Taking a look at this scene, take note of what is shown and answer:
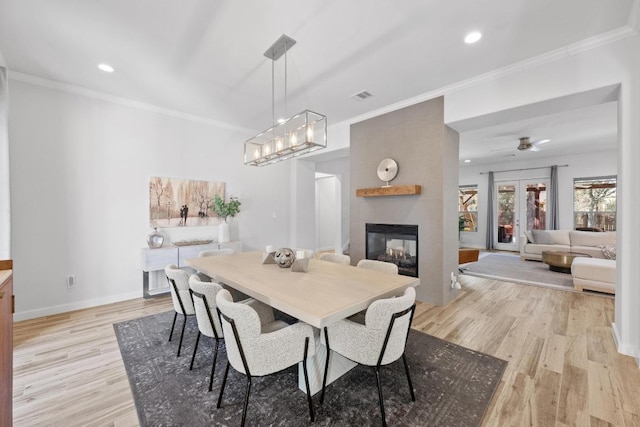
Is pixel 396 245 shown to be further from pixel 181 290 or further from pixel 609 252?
pixel 609 252

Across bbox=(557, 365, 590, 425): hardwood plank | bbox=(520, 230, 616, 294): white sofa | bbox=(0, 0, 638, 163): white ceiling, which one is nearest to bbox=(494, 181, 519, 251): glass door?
bbox=(520, 230, 616, 294): white sofa

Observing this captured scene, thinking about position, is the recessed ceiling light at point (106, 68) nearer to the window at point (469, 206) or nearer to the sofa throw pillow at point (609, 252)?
the sofa throw pillow at point (609, 252)

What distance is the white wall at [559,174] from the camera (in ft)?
22.0

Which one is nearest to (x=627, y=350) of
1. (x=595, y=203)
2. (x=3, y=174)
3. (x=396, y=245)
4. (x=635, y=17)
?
(x=396, y=245)

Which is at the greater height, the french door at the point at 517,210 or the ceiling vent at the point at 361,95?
the ceiling vent at the point at 361,95

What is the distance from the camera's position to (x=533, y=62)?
272 centimetres

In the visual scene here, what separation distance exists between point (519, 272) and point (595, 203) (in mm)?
3783

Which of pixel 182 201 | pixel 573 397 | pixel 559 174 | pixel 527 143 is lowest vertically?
pixel 573 397

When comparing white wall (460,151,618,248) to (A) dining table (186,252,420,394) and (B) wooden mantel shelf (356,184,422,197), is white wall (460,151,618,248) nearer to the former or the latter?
(B) wooden mantel shelf (356,184,422,197)

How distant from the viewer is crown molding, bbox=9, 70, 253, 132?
3.05 m

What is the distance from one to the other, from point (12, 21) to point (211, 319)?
116 inches

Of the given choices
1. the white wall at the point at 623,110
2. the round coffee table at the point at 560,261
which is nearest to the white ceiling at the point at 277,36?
the white wall at the point at 623,110

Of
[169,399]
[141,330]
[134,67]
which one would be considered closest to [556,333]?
[169,399]

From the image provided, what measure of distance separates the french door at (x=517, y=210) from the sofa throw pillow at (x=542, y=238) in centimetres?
123
